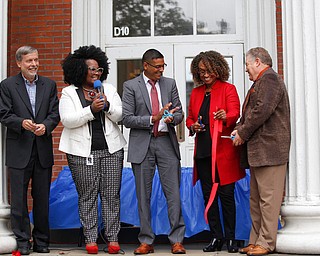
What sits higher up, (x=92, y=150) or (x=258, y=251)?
(x=92, y=150)

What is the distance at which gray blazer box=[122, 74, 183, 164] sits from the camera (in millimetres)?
6418

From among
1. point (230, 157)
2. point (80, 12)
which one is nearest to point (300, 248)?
point (230, 157)

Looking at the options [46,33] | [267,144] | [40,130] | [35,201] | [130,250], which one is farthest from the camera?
[46,33]

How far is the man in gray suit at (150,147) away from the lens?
6.42 meters

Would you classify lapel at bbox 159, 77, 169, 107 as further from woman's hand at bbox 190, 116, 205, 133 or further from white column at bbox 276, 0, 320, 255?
white column at bbox 276, 0, 320, 255

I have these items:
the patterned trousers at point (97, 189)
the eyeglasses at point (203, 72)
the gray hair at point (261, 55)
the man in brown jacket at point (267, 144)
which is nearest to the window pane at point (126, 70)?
the eyeglasses at point (203, 72)

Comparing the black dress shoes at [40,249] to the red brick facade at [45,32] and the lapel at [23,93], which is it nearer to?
the lapel at [23,93]

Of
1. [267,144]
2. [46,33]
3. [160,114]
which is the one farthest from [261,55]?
[46,33]

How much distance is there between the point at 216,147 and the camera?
6441mm

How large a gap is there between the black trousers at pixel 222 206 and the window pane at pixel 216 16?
9.65ft

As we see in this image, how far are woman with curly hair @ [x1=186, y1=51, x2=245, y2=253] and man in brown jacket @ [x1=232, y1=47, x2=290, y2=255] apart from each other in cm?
27

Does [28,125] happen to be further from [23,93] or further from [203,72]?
[203,72]

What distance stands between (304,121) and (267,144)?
1.59 feet

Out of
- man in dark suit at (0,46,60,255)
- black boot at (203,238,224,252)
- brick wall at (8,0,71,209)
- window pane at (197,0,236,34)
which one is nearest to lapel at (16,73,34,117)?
man in dark suit at (0,46,60,255)
